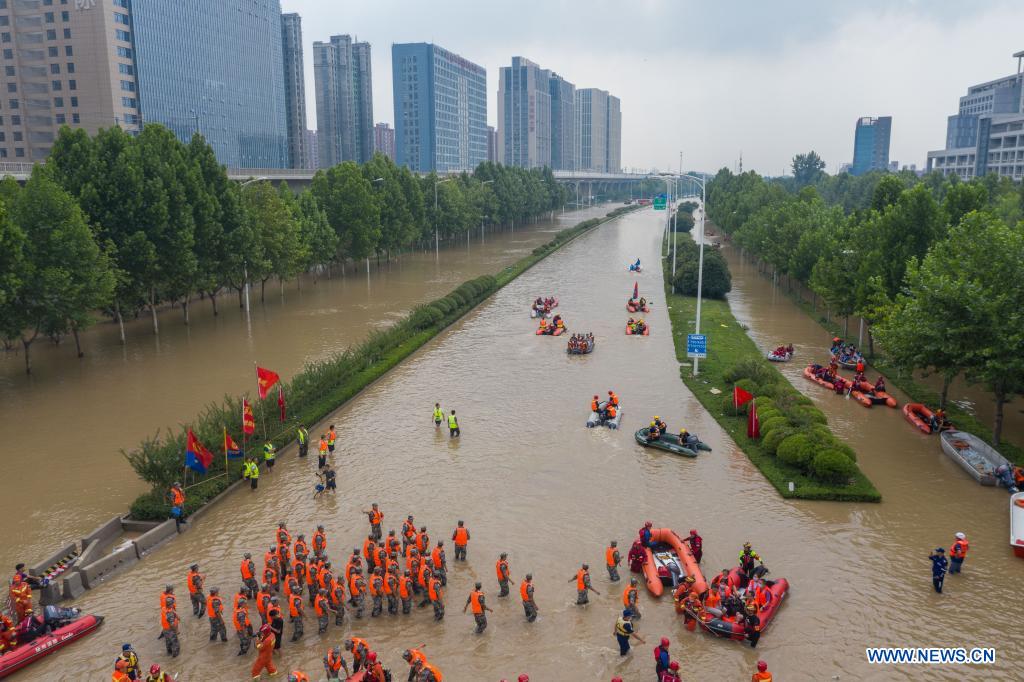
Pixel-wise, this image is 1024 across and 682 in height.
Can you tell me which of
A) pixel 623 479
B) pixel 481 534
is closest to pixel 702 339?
pixel 623 479

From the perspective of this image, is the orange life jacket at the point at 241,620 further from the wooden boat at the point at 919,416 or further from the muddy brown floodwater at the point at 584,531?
the wooden boat at the point at 919,416

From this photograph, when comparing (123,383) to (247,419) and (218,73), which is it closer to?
(247,419)

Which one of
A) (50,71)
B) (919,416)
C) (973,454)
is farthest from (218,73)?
(973,454)

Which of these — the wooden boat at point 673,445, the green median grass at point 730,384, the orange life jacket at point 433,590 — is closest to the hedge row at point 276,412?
the orange life jacket at point 433,590

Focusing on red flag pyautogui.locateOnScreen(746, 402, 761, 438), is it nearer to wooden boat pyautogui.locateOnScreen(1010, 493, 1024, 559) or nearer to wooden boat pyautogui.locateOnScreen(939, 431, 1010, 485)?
wooden boat pyautogui.locateOnScreen(939, 431, 1010, 485)

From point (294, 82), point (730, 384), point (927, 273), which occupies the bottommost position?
point (730, 384)
